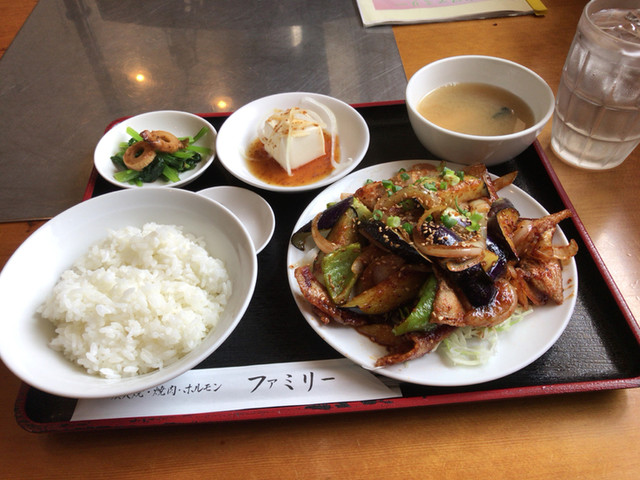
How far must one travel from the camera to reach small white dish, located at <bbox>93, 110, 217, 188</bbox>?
2.43 meters

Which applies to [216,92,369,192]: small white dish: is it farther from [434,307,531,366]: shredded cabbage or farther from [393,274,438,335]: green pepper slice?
[434,307,531,366]: shredded cabbage

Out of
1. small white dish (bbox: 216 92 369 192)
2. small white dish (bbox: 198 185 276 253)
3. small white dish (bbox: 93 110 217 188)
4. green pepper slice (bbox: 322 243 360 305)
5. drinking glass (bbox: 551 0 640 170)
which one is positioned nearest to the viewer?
green pepper slice (bbox: 322 243 360 305)

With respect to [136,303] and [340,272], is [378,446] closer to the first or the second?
[340,272]

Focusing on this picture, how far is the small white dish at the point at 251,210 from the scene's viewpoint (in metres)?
2.14

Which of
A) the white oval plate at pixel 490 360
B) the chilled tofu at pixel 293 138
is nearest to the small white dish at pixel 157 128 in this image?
the chilled tofu at pixel 293 138

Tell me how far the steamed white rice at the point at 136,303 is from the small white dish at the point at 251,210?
355mm

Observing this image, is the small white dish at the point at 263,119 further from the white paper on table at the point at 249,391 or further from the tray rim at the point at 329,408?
the tray rim at the point at 329,408

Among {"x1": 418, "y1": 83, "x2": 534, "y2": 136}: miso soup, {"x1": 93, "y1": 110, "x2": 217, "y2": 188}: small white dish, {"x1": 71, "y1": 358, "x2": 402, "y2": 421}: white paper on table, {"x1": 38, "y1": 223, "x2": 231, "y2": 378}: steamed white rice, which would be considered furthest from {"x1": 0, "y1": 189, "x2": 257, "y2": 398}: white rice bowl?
{"x1": 418, "y1": 83, "x2": 534, "y2": 136}: miso soup

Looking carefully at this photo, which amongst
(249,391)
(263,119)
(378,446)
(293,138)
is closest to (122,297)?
(249,391)

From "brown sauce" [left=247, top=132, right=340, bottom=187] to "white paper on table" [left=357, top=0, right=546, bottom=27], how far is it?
185 centimetres

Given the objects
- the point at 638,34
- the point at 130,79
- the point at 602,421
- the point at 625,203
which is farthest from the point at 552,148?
the point at 130,79

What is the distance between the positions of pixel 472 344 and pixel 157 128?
230 cm

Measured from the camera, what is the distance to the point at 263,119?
2.70 metres

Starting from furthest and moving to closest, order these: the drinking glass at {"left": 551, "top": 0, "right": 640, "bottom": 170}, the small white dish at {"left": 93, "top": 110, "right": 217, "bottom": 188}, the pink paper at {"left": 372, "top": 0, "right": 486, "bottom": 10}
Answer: the pink paper at {"left": 372, "top": 0, "right": 486, "bottom": 10}, the small white dish at {"left": 93, "top": 110, "right": 217, "bottom": 188}, the drinking glass at {"left": 551, "top": 0, "right": 640, "bottom": 170}
